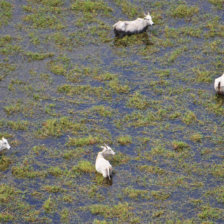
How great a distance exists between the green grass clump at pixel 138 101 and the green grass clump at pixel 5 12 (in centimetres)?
567

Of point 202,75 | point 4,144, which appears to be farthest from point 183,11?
point 4,144

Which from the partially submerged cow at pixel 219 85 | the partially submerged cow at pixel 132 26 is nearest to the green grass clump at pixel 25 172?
the partially submerged cow at pixel 219 85

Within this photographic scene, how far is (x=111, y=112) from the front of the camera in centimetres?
1493

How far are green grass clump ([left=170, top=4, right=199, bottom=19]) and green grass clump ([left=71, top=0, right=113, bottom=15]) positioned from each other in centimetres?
216

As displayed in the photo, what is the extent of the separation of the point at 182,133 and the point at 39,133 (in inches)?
144

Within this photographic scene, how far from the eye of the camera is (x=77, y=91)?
15641 mm

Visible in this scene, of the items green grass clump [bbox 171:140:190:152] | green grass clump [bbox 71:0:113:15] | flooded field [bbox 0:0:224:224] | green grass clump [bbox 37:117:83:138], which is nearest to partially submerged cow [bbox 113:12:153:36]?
flooded field [bbox 0:0:224:224]

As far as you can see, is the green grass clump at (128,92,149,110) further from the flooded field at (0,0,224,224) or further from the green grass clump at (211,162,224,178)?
the green grass clump at (211,162,224,178)

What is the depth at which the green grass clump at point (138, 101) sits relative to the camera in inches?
595

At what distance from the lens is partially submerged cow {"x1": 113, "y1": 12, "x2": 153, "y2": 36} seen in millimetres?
17609

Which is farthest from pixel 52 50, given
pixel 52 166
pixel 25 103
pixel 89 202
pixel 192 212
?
pixel 192 212

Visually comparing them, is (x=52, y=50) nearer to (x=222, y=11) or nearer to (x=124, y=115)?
(x=124, y=115)

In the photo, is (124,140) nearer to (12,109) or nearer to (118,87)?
(118,87)

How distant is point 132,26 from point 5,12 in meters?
4.46
